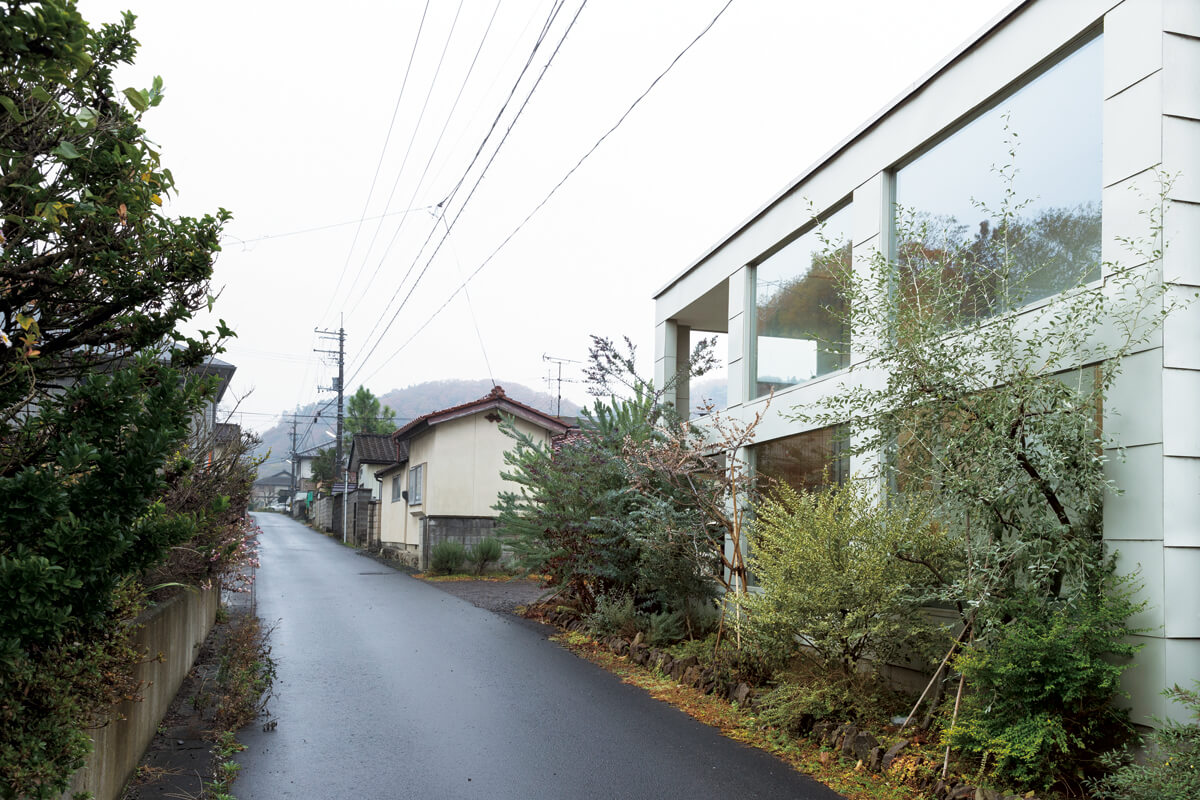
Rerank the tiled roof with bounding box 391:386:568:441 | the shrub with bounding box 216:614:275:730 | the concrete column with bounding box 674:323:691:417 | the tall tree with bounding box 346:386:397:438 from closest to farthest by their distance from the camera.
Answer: the shrub with bounding box 216:614:275:730 → the concrete column with bounding box 674:323:691:417 → the tiled roof with bounding box 391:386:568:441 → the tall tree with bounding box 346:386:397:438

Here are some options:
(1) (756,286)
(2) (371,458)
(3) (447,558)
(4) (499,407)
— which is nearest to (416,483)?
(3) (447,558)

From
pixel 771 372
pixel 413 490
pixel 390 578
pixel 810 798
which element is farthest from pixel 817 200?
pixel 413 490

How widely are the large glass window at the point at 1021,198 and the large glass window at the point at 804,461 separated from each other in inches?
88.6

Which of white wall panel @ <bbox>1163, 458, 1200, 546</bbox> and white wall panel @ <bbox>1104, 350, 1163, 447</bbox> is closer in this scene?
white wall panel @ <bbox>1163, 458, 1200, 546</bbox>

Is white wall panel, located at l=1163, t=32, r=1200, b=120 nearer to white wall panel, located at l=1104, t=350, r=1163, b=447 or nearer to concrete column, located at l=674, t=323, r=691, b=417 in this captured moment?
white wall panel, located at l=1104, t=350, r=1163, b=447

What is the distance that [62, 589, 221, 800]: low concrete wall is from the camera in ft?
14.6

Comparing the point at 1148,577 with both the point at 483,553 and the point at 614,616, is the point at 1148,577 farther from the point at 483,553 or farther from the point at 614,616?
the point at 483,553

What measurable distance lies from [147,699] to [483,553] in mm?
17819

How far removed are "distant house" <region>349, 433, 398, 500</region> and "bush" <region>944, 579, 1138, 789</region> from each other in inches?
1357

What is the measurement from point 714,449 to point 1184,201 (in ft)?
21.2

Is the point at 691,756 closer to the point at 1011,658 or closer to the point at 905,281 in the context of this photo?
the point at 1011,658

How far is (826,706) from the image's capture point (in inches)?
272

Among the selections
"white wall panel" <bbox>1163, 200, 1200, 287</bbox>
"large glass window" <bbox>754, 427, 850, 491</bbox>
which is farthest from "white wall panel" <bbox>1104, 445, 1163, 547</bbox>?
"large glass window" <bbox>754, 427, 850, 491</bbox>

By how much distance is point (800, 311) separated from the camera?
10.4 metres
